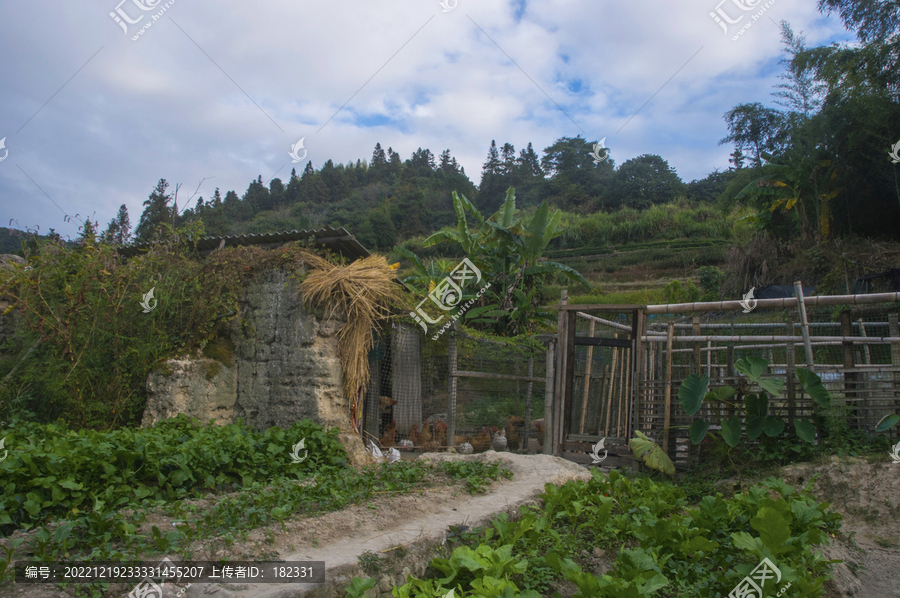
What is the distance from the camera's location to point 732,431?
19.0 feet

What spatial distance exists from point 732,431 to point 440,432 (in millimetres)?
3697

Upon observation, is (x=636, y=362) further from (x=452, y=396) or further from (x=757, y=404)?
(x=452, y=396)

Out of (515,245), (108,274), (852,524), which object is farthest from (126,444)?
(515,245)

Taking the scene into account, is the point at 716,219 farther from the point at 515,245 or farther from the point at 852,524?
the point at 852,524

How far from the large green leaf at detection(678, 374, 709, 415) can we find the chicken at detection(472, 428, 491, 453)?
9.37ft

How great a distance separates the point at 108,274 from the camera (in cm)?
645

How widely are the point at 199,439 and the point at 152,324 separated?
2561 mm

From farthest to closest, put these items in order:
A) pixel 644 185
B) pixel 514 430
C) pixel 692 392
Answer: pixel 644 185
pixel 514 430
pixel 692 392

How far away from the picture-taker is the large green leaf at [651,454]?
600 centimetres

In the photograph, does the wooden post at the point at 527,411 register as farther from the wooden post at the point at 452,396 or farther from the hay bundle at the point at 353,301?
the hay bundle at the point at 353,301

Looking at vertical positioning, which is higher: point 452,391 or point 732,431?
point 452,391

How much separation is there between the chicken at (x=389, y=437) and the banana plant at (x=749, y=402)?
146 inches

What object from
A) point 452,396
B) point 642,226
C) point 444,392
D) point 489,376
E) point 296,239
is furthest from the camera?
point 642,226

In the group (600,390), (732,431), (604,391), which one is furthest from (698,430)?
(600,390)
